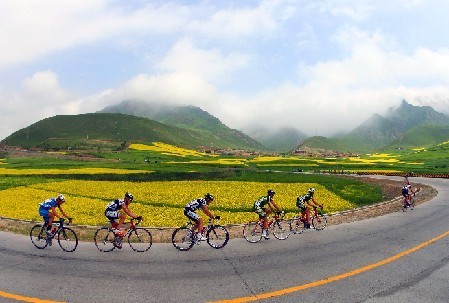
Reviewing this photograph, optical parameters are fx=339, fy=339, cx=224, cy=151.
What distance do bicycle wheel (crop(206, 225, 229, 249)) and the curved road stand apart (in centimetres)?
33

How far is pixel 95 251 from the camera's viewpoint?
1465cm

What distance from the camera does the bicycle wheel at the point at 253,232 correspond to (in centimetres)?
1677

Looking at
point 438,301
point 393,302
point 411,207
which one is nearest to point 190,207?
point 393,302

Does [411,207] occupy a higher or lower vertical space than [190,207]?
lower

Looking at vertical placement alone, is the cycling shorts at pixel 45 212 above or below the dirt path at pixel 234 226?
above

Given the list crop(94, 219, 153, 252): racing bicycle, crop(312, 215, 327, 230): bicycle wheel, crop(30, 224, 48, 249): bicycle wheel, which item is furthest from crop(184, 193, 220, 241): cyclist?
crop(312, 215, 327, 230): bicycle wheel

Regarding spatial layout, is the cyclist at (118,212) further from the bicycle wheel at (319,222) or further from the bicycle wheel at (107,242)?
the bicycle wheel at (319,222)

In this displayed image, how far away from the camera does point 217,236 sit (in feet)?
51.0

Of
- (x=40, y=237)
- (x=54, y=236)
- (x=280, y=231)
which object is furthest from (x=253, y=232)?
(x=40, y=237)

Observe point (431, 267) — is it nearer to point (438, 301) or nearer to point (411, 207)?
point (438, 301)

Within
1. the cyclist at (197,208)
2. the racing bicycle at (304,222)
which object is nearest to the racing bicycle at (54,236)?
the cyclist at (197,208)

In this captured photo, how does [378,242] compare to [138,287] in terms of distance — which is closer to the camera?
[138,287]

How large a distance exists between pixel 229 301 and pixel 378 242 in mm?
9724

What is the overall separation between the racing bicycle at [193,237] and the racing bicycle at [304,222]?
484 centimetres
